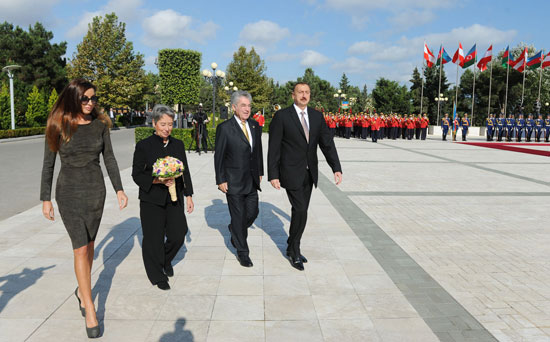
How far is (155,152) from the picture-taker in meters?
3.95

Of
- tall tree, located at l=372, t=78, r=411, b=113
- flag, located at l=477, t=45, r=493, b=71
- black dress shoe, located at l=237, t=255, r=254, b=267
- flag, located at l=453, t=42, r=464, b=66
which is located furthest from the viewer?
tall tree, located at l=372, t=78, r=411, b=113

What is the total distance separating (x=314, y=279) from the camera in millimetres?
4281

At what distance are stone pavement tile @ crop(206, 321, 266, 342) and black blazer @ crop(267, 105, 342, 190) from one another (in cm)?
160

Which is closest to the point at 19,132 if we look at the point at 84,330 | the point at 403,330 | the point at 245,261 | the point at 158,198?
the point at 245,261

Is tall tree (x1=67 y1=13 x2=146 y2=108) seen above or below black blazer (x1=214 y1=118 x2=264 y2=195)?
above

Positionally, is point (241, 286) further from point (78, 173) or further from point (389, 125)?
point (389, 125)

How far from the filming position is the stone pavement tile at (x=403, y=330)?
3.12 m

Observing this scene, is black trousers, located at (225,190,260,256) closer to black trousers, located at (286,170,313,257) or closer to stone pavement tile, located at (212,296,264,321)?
black trousers, located at (286,170,313,257)

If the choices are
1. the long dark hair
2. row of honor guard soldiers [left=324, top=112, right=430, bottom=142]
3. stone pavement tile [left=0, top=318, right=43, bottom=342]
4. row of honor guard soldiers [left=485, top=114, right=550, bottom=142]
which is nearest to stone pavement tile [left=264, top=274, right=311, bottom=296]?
stone pavement tile [left=0, top=318, right=43, bottom=342]

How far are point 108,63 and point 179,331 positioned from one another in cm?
4640

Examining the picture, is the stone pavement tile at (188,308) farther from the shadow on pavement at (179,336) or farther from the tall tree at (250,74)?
the tall tree at (250,74)

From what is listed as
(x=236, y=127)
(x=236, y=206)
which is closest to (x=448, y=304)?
Answer: (x=236, y=206)

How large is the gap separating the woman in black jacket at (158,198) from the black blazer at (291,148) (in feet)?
3.13

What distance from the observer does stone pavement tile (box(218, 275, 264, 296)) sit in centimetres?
392
